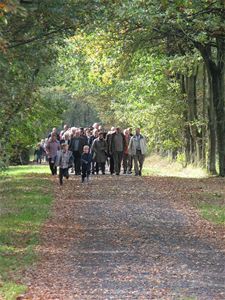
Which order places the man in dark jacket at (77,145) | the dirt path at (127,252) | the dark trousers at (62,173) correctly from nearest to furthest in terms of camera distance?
the dirt path at (127,252) → the dark trousers at (62,173) → the man in dark jacket at (77,145)

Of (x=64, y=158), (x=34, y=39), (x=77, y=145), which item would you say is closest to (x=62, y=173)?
(x=64, y=158)

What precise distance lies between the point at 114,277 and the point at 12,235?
399 cm

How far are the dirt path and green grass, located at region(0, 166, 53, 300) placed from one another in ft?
0.72

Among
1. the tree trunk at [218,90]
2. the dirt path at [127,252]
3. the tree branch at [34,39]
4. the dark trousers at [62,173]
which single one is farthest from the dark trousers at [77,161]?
the tree branch at [34,39]

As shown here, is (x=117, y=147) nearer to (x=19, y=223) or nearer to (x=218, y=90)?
(x=218, y=90)

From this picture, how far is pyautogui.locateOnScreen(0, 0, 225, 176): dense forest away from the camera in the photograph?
1520 centimetres

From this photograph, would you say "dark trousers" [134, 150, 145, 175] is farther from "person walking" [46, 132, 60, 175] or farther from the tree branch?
the tree branch

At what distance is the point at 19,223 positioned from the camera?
15227 millimetres

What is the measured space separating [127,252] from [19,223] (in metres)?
3.73

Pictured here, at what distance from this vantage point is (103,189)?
73.1 feet

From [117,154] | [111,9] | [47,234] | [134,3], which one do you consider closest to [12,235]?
[47,234]

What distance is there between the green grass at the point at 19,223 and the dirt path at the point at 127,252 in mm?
221

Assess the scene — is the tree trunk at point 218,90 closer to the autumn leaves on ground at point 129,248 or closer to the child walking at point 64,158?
the autumn leaves on ground at point 129,248

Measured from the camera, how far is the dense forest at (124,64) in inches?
599
